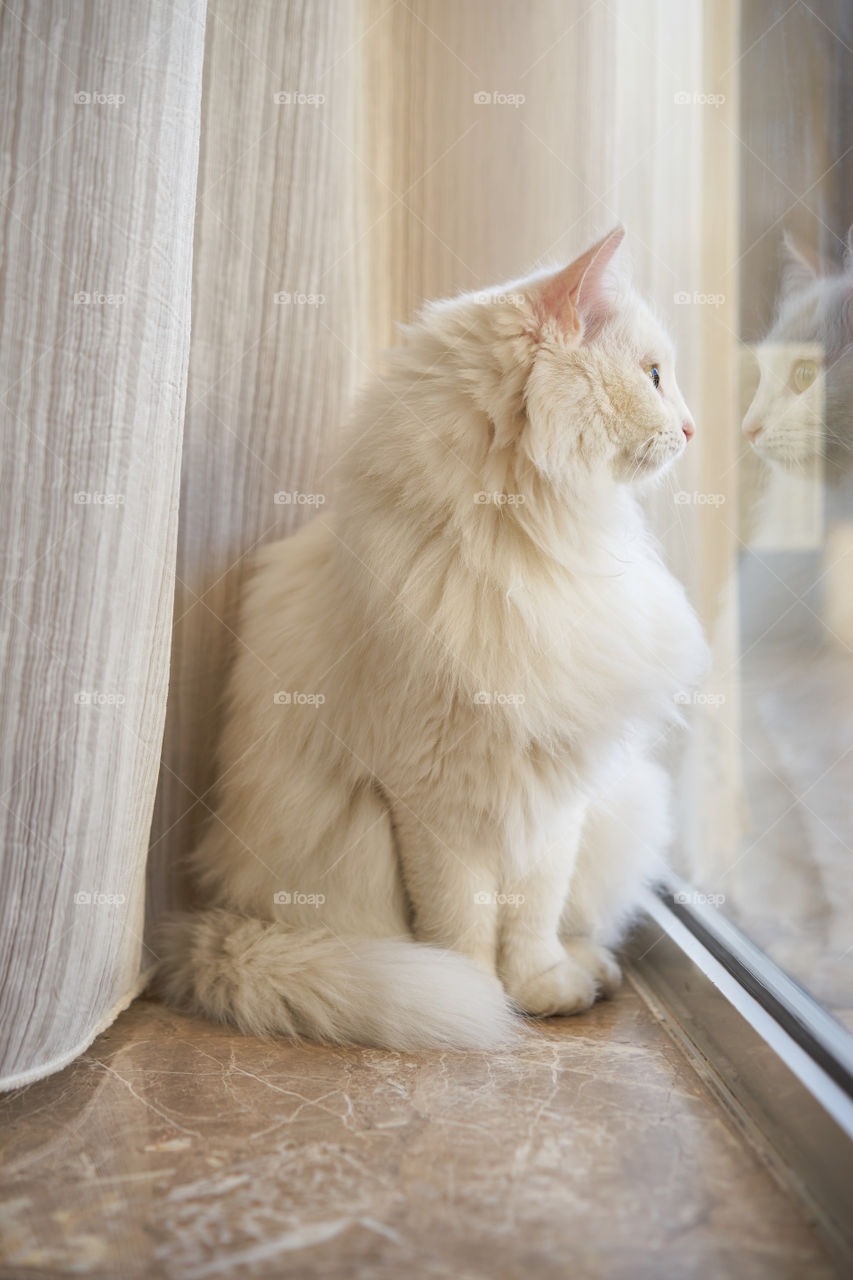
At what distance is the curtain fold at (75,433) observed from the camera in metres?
0.97

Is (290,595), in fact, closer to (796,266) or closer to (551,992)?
(551,992)

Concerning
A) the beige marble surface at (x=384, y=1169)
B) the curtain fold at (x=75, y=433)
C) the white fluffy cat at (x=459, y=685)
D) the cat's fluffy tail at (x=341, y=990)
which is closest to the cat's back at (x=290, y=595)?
the white fluffy cat at (x=459, y=685)

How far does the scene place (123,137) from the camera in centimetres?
100

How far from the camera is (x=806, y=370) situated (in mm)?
1099

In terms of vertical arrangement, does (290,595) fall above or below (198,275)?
below

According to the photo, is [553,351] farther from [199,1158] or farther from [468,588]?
[199,1158]

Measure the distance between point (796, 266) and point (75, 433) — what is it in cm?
84

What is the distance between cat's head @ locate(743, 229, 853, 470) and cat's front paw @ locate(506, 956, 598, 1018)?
0.73 m

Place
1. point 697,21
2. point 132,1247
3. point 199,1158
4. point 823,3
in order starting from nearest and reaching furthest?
point 132,1247 → point 199,1158 → point 823,3 → point 697,21

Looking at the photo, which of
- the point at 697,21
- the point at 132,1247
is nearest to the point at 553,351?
the point at 697,21

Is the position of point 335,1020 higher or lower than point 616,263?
lower

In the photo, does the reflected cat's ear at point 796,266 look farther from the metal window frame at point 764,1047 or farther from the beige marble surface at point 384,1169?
the beige marble surface at point 384,1169

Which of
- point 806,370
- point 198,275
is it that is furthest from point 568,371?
point 198,275

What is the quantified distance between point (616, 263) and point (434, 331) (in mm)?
244
